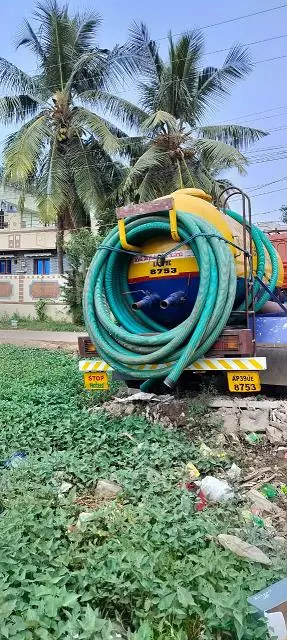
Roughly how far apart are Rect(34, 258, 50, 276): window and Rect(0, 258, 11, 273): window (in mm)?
1575

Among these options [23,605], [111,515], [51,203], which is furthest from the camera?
[51,203]

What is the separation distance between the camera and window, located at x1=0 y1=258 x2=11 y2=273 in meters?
28.4

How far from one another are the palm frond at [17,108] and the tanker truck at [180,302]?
14.4 metres

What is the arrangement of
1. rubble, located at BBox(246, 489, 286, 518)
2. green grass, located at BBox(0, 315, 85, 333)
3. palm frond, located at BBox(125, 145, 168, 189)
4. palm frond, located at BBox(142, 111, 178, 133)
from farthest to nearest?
green grass, located at BBox(0, 315, 85, 333) < palm frond, located at BBox(125, 145, 168, 189) < palm frond, located at BBox(142, 111, 178, 133) < rubble, located at BBox(246, 489, 286, 518)

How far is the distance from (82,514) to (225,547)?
0.82 m

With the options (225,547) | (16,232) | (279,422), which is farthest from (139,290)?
(16,232)

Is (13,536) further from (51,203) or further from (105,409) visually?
(51,203)

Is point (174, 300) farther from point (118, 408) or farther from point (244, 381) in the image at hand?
point (118, 408)

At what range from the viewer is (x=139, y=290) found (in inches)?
226

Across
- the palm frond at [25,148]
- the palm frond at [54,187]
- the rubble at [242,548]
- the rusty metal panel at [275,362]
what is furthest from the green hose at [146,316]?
the palm frond at [54,187]

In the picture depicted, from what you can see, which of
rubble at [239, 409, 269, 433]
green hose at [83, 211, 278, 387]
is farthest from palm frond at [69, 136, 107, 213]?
rubble at [239, 409, 269, 433]

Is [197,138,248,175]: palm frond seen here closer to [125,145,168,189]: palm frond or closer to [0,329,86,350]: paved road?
Answer: [125,145,168,189]: palm frond

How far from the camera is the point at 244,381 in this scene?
5.19 meters

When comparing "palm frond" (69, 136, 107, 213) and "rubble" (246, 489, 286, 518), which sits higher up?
"palm frond" (69, 136, 107, 213)
